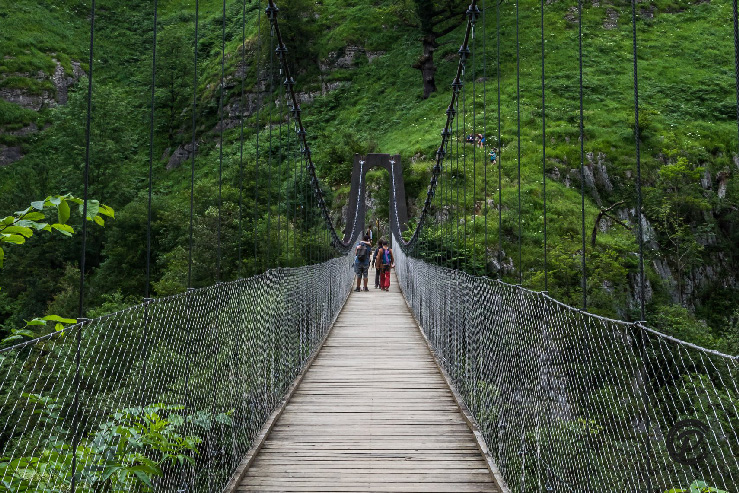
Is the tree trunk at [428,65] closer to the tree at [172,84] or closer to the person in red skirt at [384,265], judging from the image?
the tree at [172,84]

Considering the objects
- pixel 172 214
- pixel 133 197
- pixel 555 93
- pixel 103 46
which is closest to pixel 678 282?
pixel 555 93

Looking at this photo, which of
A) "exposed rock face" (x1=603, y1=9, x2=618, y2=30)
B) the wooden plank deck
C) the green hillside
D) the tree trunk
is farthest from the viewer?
"exposed rock face" (x1=603, y1=9, x2=618, y2=30)

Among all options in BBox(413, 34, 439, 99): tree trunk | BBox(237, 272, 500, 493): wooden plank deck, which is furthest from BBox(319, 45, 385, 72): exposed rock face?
BBox(237, 272, 500, 493): wooden plank deck

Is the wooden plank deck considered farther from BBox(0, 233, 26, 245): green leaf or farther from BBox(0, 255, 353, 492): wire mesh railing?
BBox(0, 233, 26, 245): green leaf

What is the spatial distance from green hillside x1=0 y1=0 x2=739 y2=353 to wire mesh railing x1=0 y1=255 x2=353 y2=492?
1274 millimetres

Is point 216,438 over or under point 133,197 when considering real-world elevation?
under

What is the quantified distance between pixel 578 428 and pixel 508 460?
985 mm

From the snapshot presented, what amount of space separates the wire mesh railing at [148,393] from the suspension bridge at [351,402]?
1cm

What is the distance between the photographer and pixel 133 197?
24.6 metres

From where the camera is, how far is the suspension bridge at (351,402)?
1.50 meters

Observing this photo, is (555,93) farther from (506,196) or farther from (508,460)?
(508,460)

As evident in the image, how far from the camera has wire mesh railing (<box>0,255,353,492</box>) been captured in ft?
4.62

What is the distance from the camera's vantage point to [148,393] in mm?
1953

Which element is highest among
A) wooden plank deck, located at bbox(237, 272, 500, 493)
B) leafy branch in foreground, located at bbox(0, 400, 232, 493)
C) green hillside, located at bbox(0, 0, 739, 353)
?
green hillside, located at bbox(0, 0, 739, 353)
